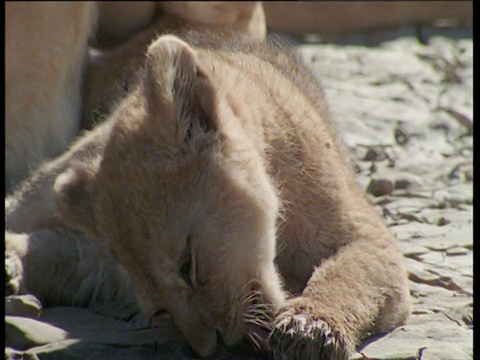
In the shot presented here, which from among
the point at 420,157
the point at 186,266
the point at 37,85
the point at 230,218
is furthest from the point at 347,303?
the point at 37,85

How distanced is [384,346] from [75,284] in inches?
83.3

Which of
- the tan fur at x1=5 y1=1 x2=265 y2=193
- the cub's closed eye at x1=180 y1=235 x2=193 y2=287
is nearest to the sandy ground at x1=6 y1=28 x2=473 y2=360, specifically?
the cub's closed eye at x1=180 y1=235 x2=193 y2=287

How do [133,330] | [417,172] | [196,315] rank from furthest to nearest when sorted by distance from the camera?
[417,172]
[133,330]
[196,315]

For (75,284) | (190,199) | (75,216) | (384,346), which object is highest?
(190,199)

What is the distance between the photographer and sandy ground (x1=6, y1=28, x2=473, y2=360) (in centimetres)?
485

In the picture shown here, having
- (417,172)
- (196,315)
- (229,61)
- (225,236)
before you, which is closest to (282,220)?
(225,236)

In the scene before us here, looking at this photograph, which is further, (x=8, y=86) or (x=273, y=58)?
(x=8, y=86)

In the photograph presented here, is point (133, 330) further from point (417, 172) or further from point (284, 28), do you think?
point (284, 28)

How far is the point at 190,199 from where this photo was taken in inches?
182

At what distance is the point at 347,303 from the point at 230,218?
2.27 feet

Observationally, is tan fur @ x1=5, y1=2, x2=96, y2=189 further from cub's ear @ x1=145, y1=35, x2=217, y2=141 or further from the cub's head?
cub's ear @ x1=145, y1=35, x2=217, y2=141

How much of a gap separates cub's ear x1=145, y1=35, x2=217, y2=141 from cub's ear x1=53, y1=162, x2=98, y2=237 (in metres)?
0.54

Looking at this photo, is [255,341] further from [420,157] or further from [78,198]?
[420,157]
